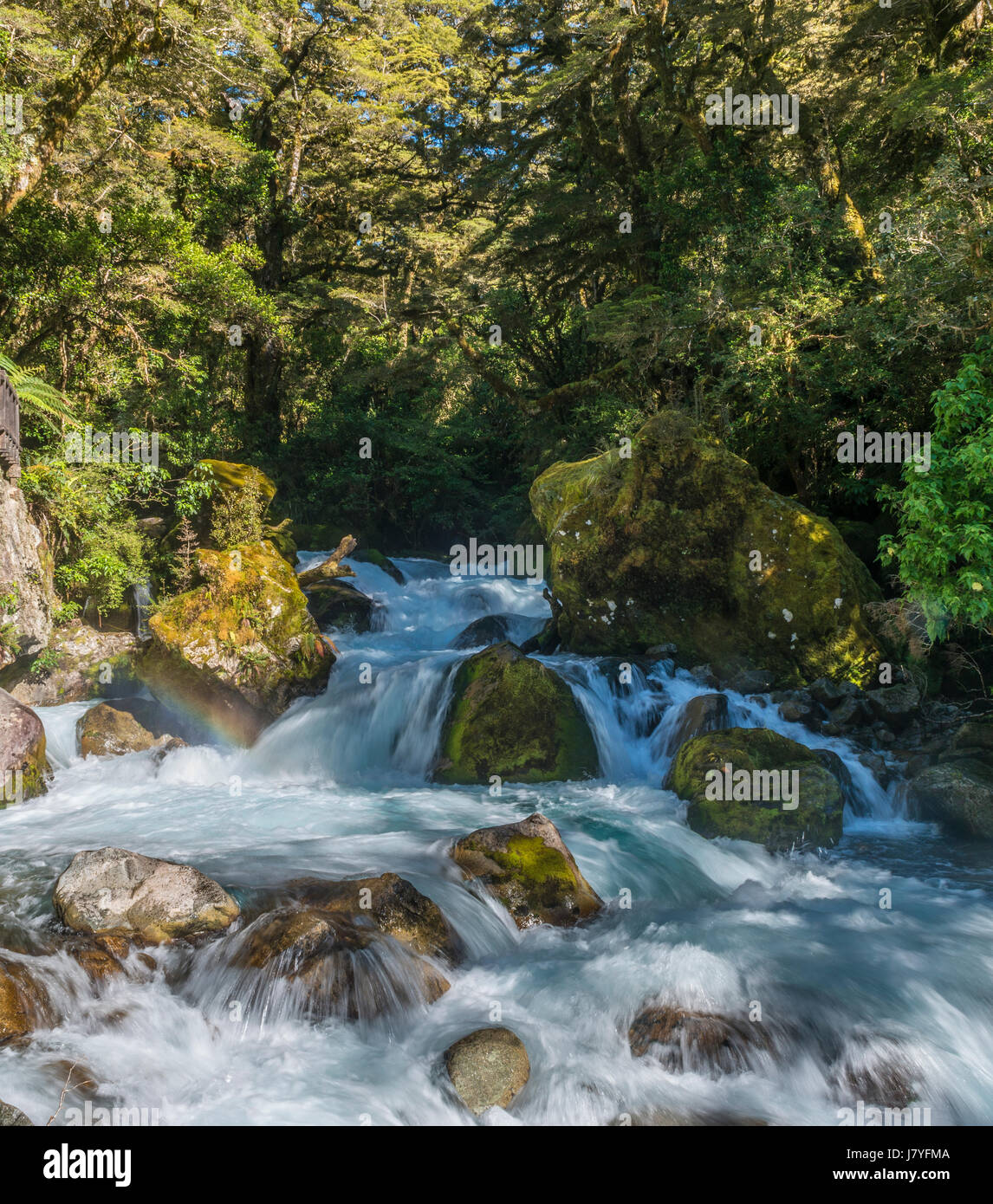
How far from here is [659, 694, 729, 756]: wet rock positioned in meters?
10.1

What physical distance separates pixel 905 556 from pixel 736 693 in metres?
3.43

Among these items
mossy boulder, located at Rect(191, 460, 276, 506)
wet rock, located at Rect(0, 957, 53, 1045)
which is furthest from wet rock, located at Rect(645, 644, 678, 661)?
wet rock, located at Rect(0, 957, 53, 1045)

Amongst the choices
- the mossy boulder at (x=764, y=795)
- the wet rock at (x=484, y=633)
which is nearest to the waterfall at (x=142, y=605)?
the wet rock at (x=484, y=633)

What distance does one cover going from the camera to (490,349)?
2228 cm

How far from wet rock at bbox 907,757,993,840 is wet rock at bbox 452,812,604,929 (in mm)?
4285

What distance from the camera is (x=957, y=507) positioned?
25.9 ft

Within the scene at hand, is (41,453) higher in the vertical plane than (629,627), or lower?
higher

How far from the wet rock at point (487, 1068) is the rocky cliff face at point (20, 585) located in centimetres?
1018

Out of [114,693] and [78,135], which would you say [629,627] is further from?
[78,135]

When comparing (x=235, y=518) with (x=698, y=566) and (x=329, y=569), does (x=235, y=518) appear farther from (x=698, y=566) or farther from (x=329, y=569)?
(x=698, y=566)

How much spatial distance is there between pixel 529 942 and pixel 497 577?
1329 cm

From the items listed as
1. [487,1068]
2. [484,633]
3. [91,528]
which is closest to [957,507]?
[487,1068]

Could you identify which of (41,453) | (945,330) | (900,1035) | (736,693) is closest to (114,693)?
(41,453)

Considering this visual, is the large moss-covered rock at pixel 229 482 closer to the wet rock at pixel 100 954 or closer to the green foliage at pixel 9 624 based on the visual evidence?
the green foliage at pixel 9 624
